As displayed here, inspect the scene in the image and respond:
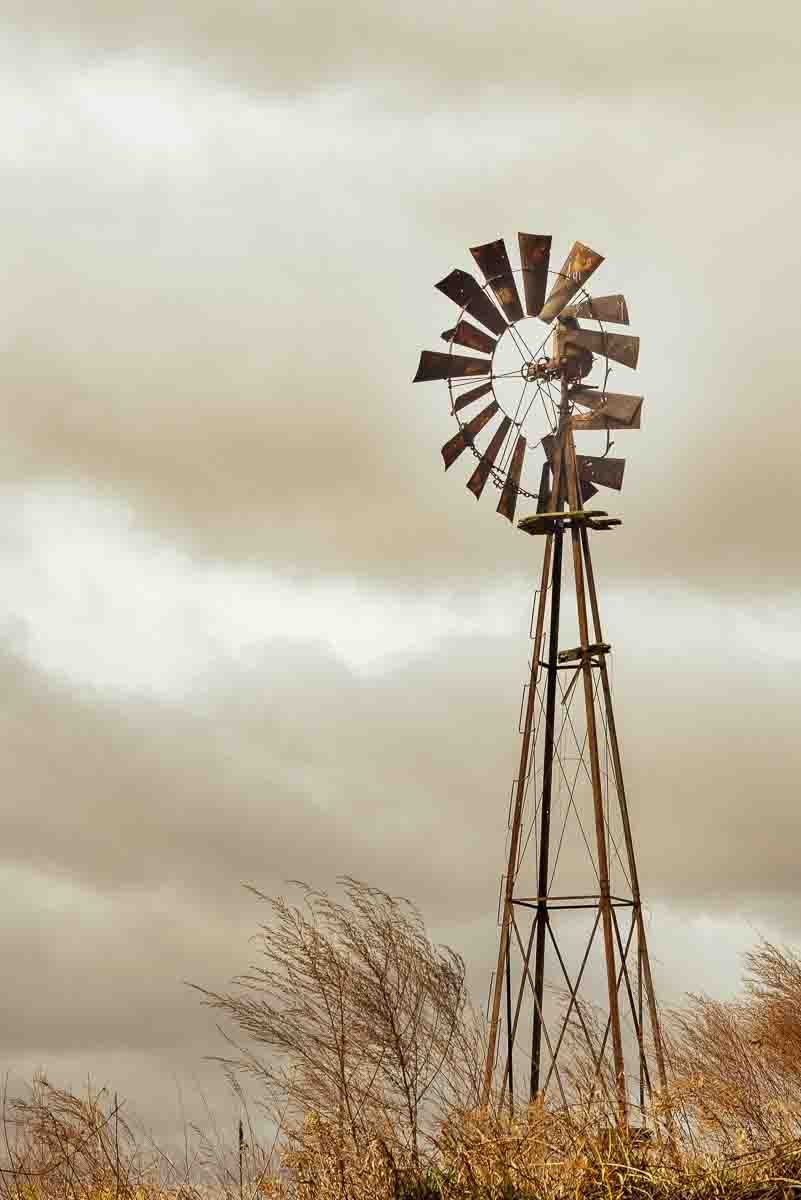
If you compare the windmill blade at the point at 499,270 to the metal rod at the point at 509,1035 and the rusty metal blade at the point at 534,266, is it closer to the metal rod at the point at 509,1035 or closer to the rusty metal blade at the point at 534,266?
the rusty metal blade at the point at 534,266

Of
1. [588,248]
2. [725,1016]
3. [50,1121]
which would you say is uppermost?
[588,248]

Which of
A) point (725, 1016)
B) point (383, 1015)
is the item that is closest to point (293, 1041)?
point (383, 1015)

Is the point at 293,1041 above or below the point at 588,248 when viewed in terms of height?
below

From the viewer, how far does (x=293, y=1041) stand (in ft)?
32.3

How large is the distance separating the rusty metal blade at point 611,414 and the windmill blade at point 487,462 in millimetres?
697

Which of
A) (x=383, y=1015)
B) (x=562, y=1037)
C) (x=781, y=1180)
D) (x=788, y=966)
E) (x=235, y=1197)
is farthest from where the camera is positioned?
(x=788, y=966)

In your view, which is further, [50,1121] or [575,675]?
[575,675]

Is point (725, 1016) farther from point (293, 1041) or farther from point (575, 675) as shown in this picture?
point (293, 1041)

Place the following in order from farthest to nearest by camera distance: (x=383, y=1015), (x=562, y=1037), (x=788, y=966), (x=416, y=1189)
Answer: (x=788, y=966) < (x=562, y=1037) < (x=383, y=1015) < (x=416, y=1189)

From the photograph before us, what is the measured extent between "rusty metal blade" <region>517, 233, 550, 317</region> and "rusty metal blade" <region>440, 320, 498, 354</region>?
50cm

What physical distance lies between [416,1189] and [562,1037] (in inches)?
201

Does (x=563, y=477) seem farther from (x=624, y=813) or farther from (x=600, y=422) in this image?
(x=624, y=813)

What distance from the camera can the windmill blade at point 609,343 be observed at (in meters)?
14.4

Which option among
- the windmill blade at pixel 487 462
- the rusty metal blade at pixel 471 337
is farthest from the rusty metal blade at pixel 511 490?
the rusty metal blade at pixel 471 337
